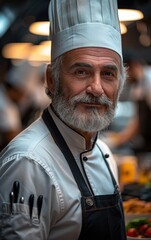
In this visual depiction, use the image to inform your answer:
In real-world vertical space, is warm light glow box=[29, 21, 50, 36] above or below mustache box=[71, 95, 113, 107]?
above

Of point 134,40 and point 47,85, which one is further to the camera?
point 134,40

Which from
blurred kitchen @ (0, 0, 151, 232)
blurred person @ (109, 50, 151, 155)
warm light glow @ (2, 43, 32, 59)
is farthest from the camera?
blurred person @ (109, 50, 151, 155)

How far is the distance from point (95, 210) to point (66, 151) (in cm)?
31

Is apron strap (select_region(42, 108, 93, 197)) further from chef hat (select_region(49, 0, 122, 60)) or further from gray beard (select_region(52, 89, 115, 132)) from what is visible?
chef hat (select_region(49, 0, 122, 60))

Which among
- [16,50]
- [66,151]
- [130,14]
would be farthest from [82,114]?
[16,50]

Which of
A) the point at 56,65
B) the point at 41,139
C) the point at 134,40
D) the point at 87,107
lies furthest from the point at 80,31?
the point at 134,40

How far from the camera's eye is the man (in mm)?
2287

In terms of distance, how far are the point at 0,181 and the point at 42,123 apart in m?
0.41

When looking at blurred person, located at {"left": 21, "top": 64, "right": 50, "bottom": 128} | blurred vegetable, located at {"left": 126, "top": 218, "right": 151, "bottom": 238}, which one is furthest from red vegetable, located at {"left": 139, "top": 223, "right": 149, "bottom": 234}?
blurred person, located at {"left": 21, "top": 64, "right": 50, "bottom": 128}

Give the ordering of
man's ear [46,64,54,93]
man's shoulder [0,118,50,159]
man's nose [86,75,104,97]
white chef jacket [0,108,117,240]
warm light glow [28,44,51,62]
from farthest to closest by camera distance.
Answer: warm light glow [28,44,51,62] → man's ear [46,64,54,93] → man's nose [86,75,104,97] → man's shoulder [0,118,50,159] → white chef jacket [0,108,117,240]

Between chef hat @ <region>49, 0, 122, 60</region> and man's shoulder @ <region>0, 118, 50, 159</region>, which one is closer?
man's shoulder @ <region>0, 118, 50, 159</region>

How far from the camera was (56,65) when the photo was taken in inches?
104

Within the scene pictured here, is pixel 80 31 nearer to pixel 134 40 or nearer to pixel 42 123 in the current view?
pixel 42 123

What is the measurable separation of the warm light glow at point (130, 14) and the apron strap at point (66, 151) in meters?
1.32
